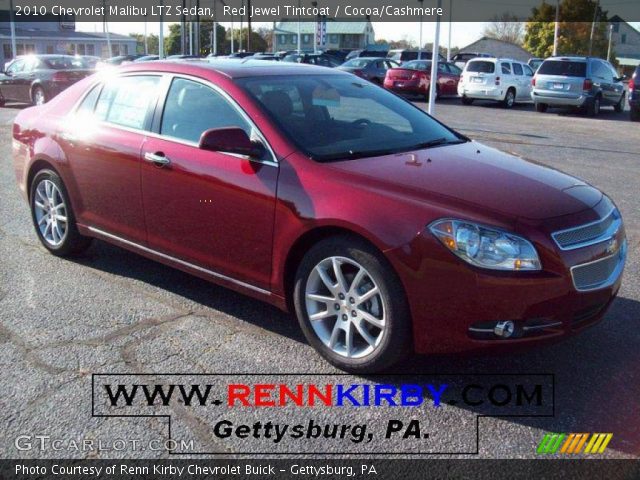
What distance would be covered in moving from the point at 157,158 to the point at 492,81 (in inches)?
809

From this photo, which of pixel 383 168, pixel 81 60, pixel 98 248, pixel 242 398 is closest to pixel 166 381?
pixel 242 398

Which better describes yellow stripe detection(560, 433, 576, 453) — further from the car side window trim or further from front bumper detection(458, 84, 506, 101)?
front bumper detection(458, 84, 506, 101)

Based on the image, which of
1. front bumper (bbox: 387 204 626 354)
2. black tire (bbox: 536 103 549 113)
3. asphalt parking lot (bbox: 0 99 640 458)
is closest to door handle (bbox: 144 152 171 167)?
asphalt parking lot (bbox: 0 99 640 458)

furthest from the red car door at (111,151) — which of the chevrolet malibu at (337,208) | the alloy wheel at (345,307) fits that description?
the alloy wheel at (345,307)

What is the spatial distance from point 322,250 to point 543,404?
1350mm

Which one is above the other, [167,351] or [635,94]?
[635,94]

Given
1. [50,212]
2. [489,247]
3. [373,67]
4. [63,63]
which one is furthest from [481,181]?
[373,67]

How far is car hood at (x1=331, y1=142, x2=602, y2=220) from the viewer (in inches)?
136

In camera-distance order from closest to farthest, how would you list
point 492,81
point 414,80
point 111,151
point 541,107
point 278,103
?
Answer: point 278,103 → point 111,151 → point 541,107 → point 492,81 → point 414,80

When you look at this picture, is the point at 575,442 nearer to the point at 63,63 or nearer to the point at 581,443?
the point at 581,443

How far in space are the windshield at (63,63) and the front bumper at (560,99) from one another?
1348 centimetres

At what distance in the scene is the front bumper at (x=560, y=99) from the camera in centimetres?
1980

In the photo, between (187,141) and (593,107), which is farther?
(593,107)

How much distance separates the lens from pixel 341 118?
4.46 m
